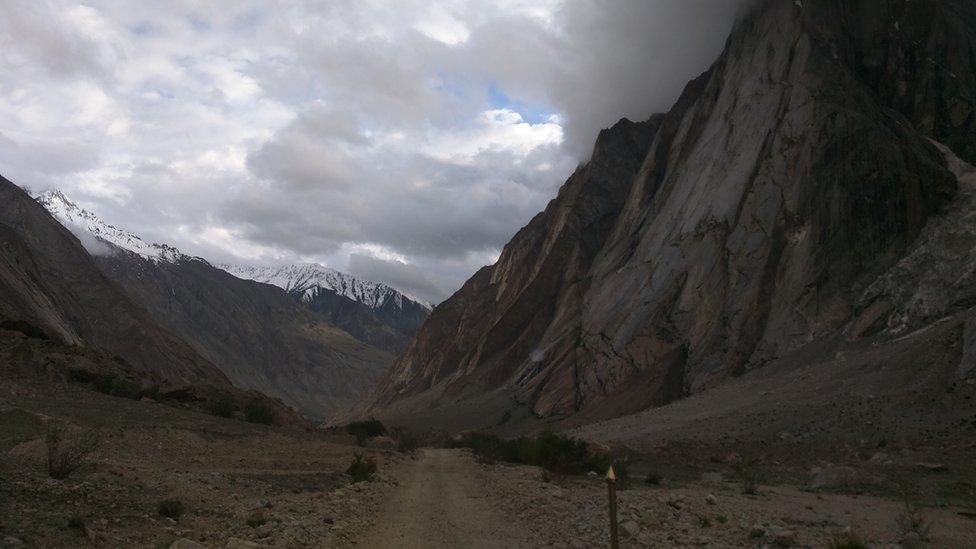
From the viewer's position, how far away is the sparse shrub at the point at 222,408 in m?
32.6

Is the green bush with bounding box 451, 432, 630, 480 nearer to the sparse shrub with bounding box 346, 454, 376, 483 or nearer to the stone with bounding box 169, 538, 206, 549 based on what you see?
the sparse shrub with bounding box 346, 454, 376, 483

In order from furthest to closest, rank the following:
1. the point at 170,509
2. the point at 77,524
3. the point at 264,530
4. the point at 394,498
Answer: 1. the point at 394,498
2. the point at 170,509
3. the point at 264,530
4. the point at 77,524

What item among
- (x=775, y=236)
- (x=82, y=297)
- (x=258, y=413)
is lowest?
(x=258, y=413)

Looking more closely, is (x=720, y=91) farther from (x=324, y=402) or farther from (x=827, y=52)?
(x=324, y=402)

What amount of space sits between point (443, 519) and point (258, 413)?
24.6m

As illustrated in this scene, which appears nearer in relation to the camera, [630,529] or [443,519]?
[630,529]

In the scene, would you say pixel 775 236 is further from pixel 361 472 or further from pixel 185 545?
pixel 185 545

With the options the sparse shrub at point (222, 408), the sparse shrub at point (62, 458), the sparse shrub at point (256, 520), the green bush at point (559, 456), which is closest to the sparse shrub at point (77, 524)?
the sparse shrub at point (256, 520)

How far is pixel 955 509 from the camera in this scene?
13914 mm

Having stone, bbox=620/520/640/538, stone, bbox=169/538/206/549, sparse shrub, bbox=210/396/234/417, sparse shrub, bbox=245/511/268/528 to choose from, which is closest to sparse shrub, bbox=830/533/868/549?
stone, bbox=620/520/640/538

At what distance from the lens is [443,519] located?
13477mm

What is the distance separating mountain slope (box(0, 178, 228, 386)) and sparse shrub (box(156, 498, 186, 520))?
61.9 m

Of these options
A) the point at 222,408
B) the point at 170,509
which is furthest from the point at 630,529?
the point at 222,408

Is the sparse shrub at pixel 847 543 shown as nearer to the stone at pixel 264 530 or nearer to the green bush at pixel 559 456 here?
the stone at pixel 264 530
